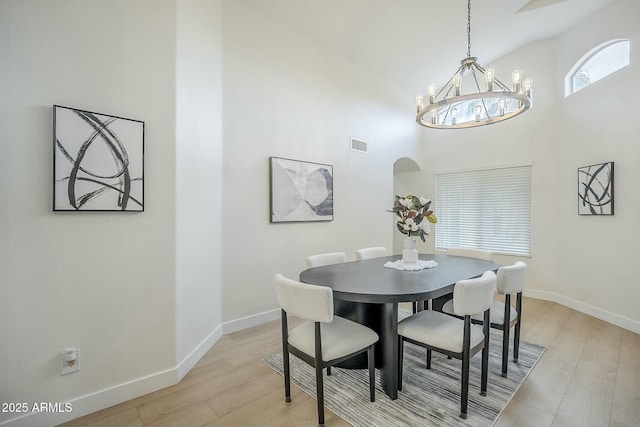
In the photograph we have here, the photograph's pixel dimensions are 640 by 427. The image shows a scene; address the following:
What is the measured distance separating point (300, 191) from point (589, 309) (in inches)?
160

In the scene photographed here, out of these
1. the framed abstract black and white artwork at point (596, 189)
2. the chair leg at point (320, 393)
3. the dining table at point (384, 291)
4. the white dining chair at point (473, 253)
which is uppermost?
the framed abstract black and white artwork at point (596, 189)

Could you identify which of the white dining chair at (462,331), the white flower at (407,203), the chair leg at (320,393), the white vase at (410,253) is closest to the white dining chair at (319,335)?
the chair leg at (320,393)

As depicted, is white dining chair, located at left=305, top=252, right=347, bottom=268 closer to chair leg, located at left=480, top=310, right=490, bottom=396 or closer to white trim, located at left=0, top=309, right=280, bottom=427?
white trim, located at left=0, top=309, right=280, bottom=427

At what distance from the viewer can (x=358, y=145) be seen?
4.58 metres

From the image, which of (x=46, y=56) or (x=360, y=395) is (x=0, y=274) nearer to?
(x=46, y=56)

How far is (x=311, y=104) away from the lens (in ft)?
12.8

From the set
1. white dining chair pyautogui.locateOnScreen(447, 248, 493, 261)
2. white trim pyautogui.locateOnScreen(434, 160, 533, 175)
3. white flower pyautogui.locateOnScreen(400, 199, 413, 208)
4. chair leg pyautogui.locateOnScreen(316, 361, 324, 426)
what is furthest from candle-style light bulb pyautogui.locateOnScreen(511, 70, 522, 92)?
chair leg pyautogui.locateOnScreen(316, 361, 324, 426)

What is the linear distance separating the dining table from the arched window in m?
3.11

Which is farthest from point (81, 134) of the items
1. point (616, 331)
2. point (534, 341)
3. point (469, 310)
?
point (616, 331)

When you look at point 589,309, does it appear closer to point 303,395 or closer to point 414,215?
point 414,215

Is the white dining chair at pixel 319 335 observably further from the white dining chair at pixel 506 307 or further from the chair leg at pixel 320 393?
the white dining chair at pixel 506 307

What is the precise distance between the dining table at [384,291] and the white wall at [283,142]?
1058 mm

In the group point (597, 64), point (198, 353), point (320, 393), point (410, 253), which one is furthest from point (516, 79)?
point (198, 353)

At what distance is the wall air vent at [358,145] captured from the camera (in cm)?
449
